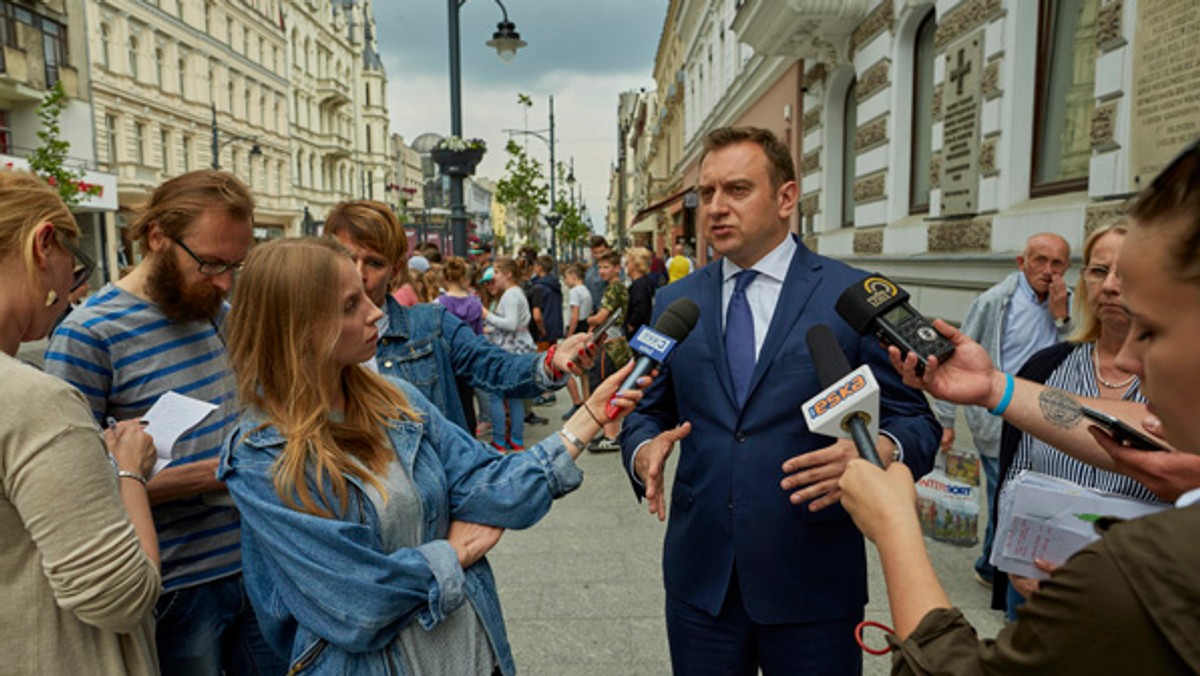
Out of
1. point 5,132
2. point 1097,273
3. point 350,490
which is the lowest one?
point 350,490

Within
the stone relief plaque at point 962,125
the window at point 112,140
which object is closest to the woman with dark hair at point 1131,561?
the stone relief plaque at point 962,125

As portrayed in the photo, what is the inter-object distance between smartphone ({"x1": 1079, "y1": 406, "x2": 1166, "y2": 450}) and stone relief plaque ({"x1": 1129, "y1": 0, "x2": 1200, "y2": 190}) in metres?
3.22

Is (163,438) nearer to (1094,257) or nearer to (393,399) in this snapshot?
(393,399)

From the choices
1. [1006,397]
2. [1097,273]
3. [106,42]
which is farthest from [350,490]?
[106,42]

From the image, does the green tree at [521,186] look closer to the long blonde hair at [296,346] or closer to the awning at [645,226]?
the awning at [645,226]

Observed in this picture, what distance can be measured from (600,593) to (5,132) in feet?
108

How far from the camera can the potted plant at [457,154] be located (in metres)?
9.16

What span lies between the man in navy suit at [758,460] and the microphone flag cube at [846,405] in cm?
49

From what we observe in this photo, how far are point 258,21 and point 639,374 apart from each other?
53634 millimetres

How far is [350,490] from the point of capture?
1.65 metres

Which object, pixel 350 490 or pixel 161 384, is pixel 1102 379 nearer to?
pixel 350 490

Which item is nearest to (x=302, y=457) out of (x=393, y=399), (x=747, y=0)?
(x=393, y=399)

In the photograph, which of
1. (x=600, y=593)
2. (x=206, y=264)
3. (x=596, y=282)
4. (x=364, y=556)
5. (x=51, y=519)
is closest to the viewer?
(x=51, y=519)

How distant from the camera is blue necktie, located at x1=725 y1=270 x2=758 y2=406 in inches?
88.4
